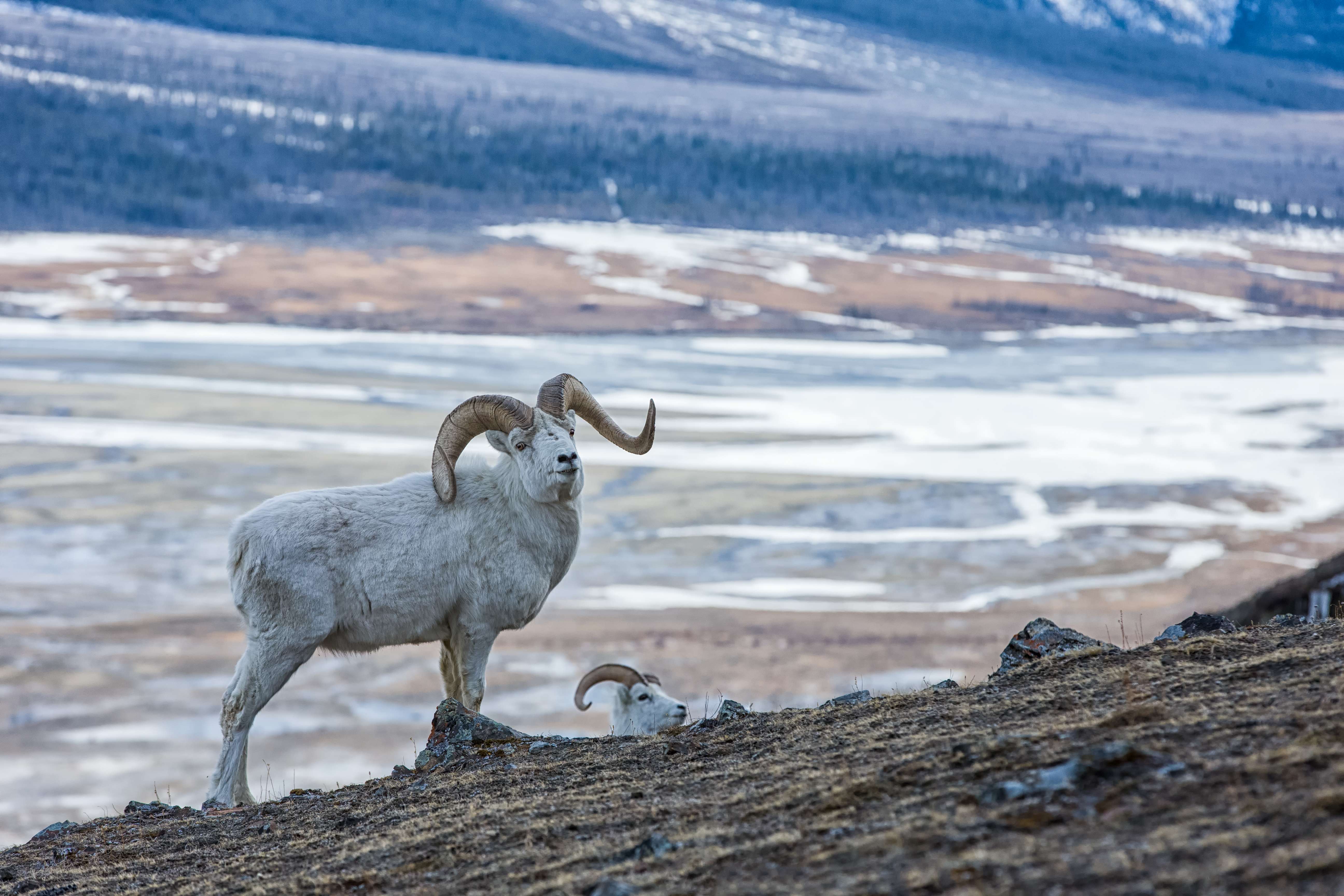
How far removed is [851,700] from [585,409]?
118 inches

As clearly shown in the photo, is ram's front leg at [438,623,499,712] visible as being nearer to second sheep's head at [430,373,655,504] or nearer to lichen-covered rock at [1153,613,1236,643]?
second sheep's head at [430,373,655,504]

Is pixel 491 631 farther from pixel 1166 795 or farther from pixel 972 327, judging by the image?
pixel 972 327

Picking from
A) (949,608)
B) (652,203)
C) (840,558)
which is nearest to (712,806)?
(949,608)

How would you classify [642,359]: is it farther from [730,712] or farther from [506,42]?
[506,42]

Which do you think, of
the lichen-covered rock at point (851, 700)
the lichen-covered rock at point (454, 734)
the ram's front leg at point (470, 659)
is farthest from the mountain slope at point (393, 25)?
the lichen-covered rock at point (851, 700)

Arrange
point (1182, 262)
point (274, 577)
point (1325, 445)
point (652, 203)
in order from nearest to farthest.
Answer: point (274, 577) < point (1325, 445) < point (1182, 262) < point (652, 203)

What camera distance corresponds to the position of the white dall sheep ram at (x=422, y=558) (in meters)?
8.16

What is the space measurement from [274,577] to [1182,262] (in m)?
89.3

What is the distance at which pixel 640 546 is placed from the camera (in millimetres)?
29422

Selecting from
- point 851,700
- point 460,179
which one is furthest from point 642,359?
point 460,179

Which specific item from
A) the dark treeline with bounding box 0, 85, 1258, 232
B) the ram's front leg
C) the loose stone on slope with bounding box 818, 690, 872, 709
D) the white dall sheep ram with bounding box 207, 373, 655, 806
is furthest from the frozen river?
the dark treeline with bounding box 0, 85, 1258, 232

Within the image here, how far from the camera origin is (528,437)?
8.72m

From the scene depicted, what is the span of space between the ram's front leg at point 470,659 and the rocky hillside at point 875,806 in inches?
30.2

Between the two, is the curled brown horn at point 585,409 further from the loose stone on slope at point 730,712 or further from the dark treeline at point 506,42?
the dark treeline at point 506,42
